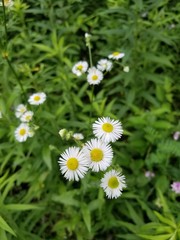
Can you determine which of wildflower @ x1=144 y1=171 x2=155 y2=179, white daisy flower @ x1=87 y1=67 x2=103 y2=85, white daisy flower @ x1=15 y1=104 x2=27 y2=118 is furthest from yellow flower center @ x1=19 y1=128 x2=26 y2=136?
wildflower @ x1=144 y1=171 x2=155 y2=179

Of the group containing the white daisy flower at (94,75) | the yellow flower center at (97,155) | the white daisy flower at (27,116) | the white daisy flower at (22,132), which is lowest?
the yellow flower center at (97,155)

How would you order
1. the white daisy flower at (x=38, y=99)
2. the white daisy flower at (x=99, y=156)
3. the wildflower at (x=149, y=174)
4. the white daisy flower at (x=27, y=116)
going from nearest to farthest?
the white daisy flower at (x=99, y=156) < the white daisy flower at (x=27, y=116) < the white daisy flower at (x=38, y=99) < the wildflower at (x=149, y=174)

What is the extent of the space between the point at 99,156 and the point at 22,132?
840 mm

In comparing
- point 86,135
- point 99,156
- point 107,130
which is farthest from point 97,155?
point 86,135

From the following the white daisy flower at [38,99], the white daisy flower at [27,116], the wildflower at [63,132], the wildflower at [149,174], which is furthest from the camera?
the wildflower at [149,174]

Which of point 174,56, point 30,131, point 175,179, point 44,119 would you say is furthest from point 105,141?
point 174,56

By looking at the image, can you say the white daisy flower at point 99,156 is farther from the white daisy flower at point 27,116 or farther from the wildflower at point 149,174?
the wildflower at point 149,174

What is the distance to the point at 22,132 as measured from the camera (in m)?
1.94

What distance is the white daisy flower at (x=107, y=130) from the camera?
1.27m

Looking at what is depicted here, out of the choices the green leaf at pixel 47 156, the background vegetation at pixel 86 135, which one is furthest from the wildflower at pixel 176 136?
the green leaf at pixel 47 156

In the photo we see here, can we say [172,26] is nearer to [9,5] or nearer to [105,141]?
[9,5]

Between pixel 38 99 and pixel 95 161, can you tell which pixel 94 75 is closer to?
pixel 38 99

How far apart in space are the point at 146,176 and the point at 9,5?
1327mm

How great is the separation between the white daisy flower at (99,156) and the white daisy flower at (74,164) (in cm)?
2
